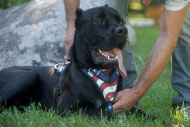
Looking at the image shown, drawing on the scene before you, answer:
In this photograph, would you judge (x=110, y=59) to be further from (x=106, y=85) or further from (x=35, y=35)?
(x=35, y=35)

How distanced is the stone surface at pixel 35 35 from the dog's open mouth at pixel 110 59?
1.87 metres

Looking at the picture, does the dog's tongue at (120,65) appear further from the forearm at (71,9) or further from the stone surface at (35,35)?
the stone surface at (35,35)

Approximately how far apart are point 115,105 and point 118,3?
140 centimetres

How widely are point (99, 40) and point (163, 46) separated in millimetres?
675

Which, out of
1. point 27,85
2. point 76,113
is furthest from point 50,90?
point 76,113

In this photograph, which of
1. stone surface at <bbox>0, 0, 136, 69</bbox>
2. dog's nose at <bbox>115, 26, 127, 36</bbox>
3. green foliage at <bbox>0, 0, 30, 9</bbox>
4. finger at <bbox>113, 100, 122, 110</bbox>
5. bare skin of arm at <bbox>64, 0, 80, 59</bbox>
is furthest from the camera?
green foliage at <bbox>0, 0, 30, 9</bbox>

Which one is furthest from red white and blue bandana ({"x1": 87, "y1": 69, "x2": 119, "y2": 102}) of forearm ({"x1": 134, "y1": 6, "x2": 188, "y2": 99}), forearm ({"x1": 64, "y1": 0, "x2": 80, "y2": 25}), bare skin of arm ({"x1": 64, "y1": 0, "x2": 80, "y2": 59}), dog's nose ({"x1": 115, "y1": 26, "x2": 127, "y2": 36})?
forearm ({"x1": 64, "y1": 0, "x2": 80, "y2": 25})

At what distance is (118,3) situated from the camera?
3748mm

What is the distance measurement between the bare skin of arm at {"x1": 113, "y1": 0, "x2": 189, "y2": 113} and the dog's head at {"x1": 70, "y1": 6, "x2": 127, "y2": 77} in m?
→ 0.25

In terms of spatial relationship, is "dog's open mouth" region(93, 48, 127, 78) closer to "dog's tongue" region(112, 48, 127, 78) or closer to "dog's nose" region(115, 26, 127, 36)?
"dog's tongue" region(112, 48, 127, 78)

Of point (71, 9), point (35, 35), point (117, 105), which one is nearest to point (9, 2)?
point (35, 35)

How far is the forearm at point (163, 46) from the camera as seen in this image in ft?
9.27

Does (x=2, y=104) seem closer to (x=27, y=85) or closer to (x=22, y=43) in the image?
(x=27, y=85)

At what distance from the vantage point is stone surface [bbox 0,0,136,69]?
4828 mm
